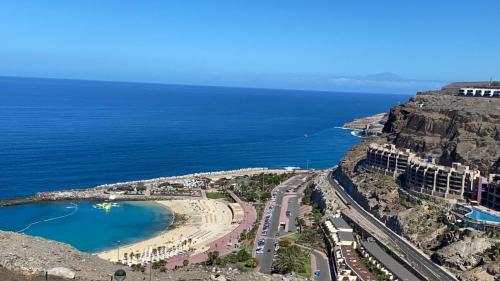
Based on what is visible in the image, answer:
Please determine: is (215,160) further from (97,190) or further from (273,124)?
(273,124)

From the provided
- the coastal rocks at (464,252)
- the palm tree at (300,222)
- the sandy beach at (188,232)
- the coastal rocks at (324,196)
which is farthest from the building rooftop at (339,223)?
the coastal rocks at (464,252)

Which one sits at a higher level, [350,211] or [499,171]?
[499,171]

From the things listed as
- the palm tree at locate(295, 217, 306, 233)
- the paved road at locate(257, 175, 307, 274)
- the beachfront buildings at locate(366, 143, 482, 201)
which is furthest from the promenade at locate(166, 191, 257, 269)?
the beachfront buildings at locate(366, 143, 482, 201)

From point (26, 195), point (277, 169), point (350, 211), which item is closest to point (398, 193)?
point (350, 211)

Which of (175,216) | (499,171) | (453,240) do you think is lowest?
(175,216)

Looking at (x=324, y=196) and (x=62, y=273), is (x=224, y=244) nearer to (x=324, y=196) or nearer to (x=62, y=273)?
(x=324, y=196)

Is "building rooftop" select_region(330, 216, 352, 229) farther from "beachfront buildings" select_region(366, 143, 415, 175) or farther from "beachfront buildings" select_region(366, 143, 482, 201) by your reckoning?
"beachfront buildings" select_region(366, 143, 415, 175)
